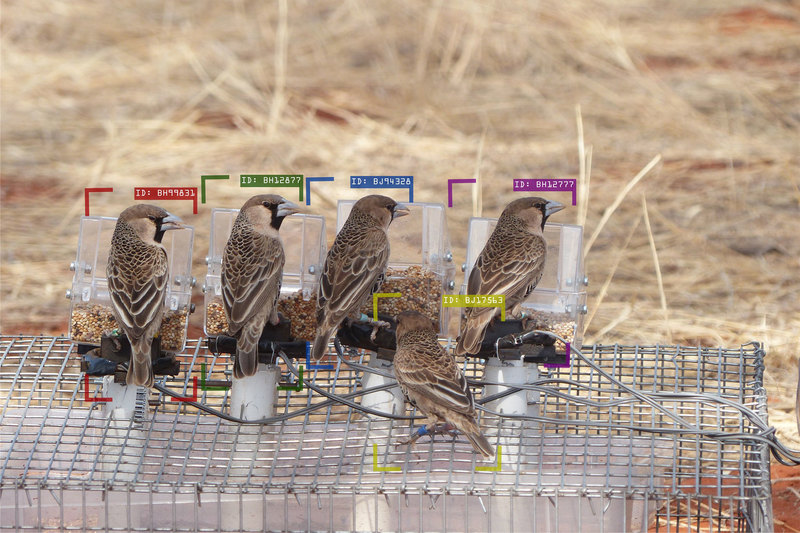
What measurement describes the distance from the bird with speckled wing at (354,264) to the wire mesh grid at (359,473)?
0.35m

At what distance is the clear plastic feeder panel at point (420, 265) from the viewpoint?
5.26m

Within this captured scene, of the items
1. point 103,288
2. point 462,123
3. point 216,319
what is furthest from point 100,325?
point 462,123

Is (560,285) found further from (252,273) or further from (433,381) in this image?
(252,273)

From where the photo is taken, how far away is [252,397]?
4.88 m

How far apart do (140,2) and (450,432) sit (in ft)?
33.6

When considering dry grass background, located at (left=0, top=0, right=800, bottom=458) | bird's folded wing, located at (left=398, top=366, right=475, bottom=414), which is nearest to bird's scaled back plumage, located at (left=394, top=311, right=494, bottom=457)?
bird's folded wing, located at (left=398, top=366, right=475, bottom=414)

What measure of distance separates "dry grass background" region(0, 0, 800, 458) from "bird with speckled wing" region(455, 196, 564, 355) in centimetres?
213

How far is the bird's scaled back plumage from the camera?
4445mm

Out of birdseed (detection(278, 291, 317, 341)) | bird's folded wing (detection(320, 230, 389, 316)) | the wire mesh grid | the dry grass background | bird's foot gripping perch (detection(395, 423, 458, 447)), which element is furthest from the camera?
the dry grass background

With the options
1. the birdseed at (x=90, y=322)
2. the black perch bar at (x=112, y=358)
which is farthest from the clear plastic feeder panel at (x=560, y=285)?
the birdseed at (x=90, y=322)

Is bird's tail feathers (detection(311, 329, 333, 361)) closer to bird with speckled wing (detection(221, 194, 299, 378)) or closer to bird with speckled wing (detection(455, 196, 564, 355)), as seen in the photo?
bird with speckled wing (detection(221, 194, 299, 378))

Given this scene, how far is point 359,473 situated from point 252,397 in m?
0.76

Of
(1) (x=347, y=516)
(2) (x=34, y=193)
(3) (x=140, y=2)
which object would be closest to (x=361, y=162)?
(2) (x=34, y=193)

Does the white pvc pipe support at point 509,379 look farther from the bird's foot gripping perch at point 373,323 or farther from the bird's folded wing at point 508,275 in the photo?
the bird's foot gripping perch at point 373,323
